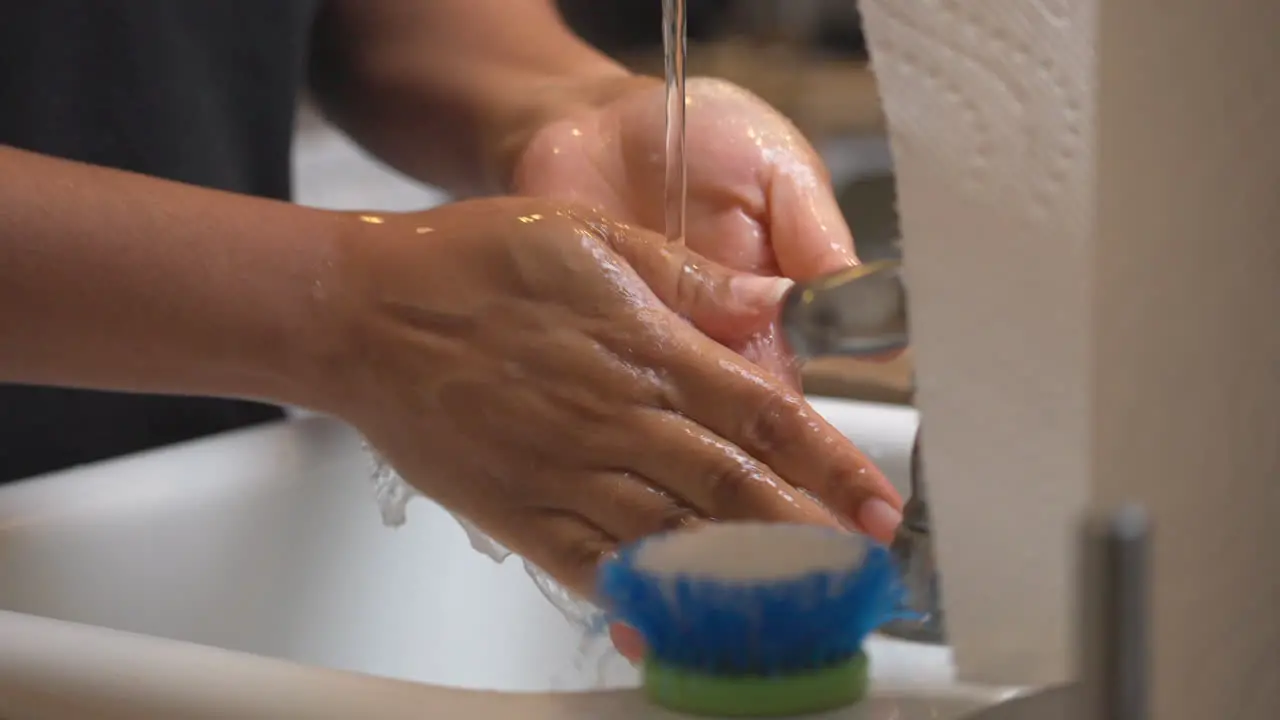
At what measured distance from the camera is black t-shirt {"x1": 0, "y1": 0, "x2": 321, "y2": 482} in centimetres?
79

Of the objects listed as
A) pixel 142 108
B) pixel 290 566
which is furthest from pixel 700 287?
pixel 142 108

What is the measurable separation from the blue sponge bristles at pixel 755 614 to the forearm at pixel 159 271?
0.22 meters

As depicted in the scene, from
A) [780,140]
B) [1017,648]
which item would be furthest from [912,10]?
[780,140]

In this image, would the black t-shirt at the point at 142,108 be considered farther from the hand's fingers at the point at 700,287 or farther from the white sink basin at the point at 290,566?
the hand's fingers at the point at 700,287

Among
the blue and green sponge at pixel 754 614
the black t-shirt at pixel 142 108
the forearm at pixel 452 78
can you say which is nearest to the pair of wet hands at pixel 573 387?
the blue and green sponge at pixel 754 614

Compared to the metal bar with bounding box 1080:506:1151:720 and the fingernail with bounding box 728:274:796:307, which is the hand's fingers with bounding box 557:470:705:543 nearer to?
the fingernail with bounding box 728:274:796:307

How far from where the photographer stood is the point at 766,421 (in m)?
0.47

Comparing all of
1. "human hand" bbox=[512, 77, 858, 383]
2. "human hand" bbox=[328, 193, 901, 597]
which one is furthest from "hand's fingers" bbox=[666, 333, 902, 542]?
"human hand" bbox=[512, 77, 858, 383]

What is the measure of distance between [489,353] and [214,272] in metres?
0.10

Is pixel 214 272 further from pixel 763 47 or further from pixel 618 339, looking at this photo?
pixel 763 47

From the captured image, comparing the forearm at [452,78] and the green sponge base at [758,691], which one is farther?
the forearm at [452,78]

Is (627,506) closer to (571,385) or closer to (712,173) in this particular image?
(571,385)

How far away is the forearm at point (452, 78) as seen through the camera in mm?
757

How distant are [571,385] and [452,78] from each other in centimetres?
39
